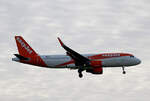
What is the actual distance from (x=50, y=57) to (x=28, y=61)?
5582 mm

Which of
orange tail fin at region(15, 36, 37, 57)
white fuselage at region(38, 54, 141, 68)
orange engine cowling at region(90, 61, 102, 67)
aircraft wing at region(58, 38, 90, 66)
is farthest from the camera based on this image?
orange tail fin at region(15, 36, 37, 57)

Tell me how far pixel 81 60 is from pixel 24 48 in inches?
641

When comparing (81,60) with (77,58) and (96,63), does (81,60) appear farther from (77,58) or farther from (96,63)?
(96,63)

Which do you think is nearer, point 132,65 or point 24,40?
point 132,65

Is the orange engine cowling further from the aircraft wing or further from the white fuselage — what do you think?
the aircraft wing

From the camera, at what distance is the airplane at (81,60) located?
9400 cm

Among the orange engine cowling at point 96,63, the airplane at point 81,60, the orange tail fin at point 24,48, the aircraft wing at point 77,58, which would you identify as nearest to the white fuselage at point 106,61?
the airplane at point 81,60

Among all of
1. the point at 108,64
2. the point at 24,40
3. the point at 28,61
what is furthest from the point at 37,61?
the point at 108,64

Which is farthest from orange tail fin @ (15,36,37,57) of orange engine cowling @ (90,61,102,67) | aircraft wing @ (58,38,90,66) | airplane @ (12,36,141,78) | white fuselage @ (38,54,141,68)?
orange engine cowling @ (90,61,102,67)

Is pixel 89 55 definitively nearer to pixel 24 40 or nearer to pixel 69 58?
pixel 69 58

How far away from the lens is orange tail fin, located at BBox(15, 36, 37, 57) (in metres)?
99.6

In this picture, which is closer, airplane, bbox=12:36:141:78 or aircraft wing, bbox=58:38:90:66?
aircraft wing, bbox=58:38:90:66

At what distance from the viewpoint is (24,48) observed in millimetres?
100812

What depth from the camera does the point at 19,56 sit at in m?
95.4
